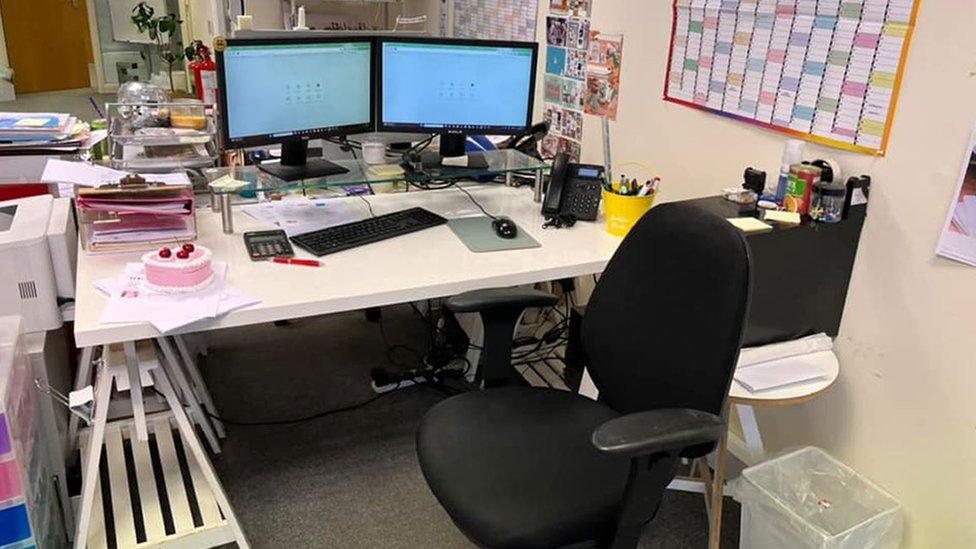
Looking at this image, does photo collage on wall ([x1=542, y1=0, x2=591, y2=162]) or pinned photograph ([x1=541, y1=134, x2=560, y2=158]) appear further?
pinned photograph ([x1=541, y1=134, x2=560, y2=158])

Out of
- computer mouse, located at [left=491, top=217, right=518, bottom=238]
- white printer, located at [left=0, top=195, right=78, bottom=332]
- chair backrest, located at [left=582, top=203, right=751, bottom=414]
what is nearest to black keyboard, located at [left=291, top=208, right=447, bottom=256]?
computer mouse, located at [left=491, top=217, right=518, bottom=238]

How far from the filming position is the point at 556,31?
2.84 meters

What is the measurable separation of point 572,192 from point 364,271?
788 millimetres

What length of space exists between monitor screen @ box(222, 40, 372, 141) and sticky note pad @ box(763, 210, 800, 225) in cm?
122

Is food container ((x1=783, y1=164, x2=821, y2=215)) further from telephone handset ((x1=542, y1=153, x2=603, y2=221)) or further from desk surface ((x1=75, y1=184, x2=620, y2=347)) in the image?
telephone handset ((x1=542, y1=153, x2=603, y2=221))

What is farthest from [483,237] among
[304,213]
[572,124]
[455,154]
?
[572,124]

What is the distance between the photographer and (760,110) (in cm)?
197

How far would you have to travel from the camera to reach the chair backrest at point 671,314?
1256mm

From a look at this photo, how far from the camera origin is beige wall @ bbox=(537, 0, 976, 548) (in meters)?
1.54

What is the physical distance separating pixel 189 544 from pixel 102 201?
863mm

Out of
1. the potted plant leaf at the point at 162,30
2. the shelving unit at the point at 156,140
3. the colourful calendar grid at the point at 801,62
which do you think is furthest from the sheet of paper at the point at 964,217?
the potted plant leaf at the point at 162,30

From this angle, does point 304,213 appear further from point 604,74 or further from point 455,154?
point 604,74

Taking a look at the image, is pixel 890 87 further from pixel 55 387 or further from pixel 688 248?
pixel 55 387

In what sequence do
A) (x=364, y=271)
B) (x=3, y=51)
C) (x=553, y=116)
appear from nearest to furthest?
(x=364, y=271), (x=553, y=116), (x=3, y=51)
